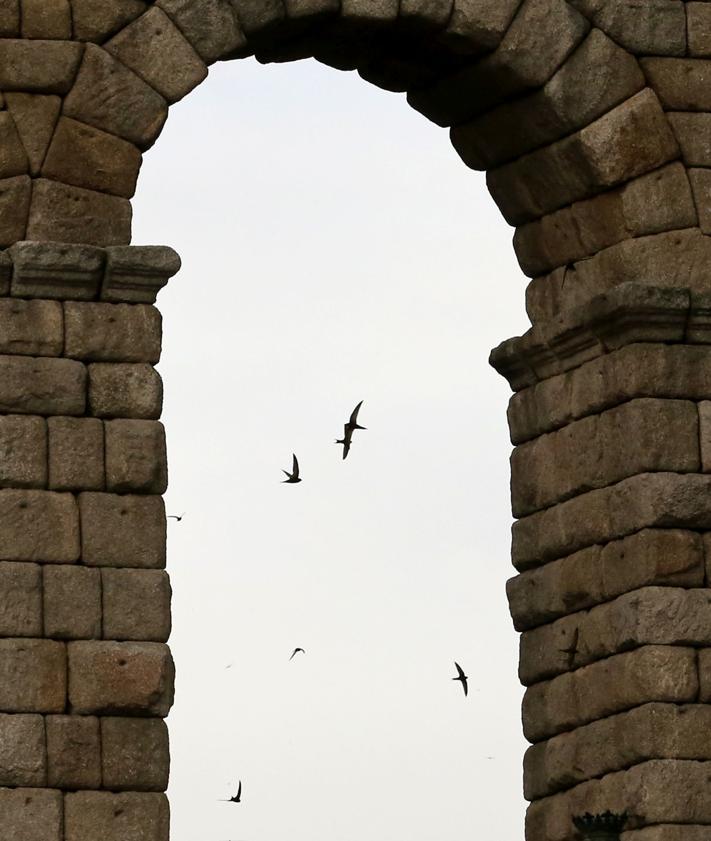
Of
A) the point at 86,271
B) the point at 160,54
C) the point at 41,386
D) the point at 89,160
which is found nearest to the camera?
the point at 41,386

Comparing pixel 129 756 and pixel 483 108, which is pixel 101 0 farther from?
pixel 129 756

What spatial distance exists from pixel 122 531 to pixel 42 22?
320 centimetres

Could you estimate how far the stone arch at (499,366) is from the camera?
16.8 m

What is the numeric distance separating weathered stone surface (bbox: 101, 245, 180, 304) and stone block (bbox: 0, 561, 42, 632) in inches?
71.0

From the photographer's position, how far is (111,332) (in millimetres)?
17281

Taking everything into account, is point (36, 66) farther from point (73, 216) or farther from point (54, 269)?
point (54, 269)

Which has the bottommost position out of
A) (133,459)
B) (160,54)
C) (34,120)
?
(133,459)

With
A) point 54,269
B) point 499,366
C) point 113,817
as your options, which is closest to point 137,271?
point 54,269

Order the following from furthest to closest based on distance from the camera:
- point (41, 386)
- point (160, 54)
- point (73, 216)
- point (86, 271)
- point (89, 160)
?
point (160, 54) → point (89, 160) → point (73, 216) → point (86, 271) → point (41, 386)

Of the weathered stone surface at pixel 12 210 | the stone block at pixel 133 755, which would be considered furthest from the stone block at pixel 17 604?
the weathered stone surface at pixel 12 210

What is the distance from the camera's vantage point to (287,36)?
18875 mm

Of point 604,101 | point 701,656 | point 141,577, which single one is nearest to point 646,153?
point 604,101

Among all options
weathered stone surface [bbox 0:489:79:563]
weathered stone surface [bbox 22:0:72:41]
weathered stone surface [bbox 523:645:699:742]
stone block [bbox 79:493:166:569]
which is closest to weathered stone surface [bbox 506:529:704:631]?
weathered stone surface [bbox 523:645:699:742]

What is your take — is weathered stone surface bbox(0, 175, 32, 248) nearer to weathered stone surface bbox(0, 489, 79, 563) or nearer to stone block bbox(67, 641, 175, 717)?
weathered stone surface bbox(0, 489, 79, 563)
